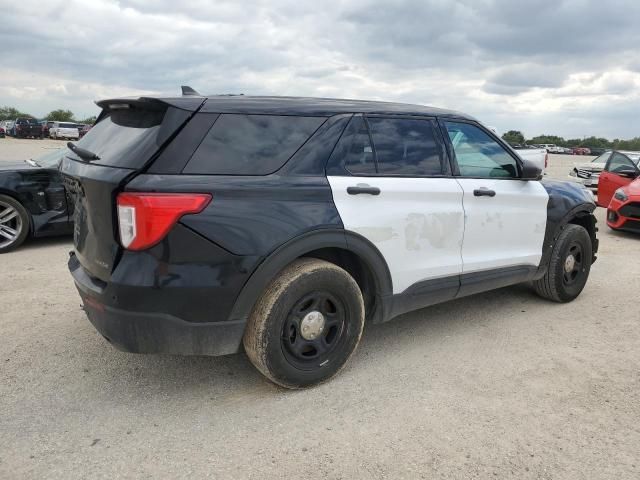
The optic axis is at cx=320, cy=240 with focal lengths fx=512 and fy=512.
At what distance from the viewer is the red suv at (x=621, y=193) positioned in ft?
26.8

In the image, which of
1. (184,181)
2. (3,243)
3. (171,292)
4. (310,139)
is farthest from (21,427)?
(3,243)

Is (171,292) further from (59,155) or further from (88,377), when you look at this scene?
(59,155)

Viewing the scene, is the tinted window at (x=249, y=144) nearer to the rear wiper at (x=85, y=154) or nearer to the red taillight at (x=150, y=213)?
the red taillight at (x=150, y=213)

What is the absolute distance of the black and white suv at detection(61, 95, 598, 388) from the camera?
260 centimetres

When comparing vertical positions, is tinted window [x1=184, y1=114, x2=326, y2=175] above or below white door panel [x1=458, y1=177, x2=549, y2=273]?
above

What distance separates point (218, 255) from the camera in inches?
104

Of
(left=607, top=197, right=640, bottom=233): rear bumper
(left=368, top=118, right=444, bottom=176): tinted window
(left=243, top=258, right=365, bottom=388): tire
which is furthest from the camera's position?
(left=607, top=197, right=640, bottom=233): rear bumper

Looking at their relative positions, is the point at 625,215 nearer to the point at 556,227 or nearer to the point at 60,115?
the point at 556,227

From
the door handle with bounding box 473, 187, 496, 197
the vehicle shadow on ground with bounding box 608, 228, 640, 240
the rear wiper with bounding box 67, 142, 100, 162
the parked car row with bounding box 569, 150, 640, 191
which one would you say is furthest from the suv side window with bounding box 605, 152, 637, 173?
the rear wiper with bounding box 67, 142, 100, 162

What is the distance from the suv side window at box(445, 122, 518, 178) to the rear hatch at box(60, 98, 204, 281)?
6.50 ft

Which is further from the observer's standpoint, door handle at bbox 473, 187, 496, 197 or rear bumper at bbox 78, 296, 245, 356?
door handle at bbox 473, 187, 496, 197

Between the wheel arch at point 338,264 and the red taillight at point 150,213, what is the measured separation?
0.51 meters

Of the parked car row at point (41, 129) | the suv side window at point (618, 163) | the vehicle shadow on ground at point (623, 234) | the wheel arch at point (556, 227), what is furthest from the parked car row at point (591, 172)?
the parked car row at point (41, 129)

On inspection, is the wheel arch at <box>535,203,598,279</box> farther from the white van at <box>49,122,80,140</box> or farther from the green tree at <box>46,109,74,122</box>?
the green tree at <box>46,109,74,122</box>
